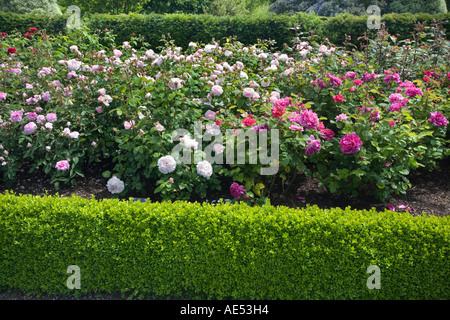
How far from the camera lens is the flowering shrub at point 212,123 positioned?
3.49 metres

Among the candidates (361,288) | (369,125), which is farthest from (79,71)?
(361,288)

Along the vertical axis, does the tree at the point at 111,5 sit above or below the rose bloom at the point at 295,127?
above

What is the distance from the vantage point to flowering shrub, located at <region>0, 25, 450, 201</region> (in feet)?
11.5

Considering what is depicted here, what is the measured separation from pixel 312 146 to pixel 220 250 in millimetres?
1168

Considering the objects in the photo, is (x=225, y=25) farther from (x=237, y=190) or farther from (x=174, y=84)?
(x=237, y=190)

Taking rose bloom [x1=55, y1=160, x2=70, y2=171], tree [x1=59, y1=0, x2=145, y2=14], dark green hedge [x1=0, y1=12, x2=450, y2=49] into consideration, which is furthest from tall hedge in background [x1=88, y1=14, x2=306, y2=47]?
rose bloom [x1=55, y1=160, x2=70, y2=171]

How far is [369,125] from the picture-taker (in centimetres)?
359

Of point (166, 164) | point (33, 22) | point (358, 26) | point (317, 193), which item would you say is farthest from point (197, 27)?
point (166, 164)

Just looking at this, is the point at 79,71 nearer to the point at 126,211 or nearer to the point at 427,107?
the point at 126,211

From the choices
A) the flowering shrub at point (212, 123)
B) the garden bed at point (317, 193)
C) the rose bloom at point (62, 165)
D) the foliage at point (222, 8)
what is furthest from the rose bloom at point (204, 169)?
the foliage at point (222, 8)

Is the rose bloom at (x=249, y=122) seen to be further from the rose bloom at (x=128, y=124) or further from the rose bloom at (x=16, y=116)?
the rose bloom at (x=16, y=116)

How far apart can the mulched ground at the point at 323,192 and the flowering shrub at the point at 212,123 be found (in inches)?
4.4

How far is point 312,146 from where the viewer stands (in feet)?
10.8

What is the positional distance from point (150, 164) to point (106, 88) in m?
1.15
